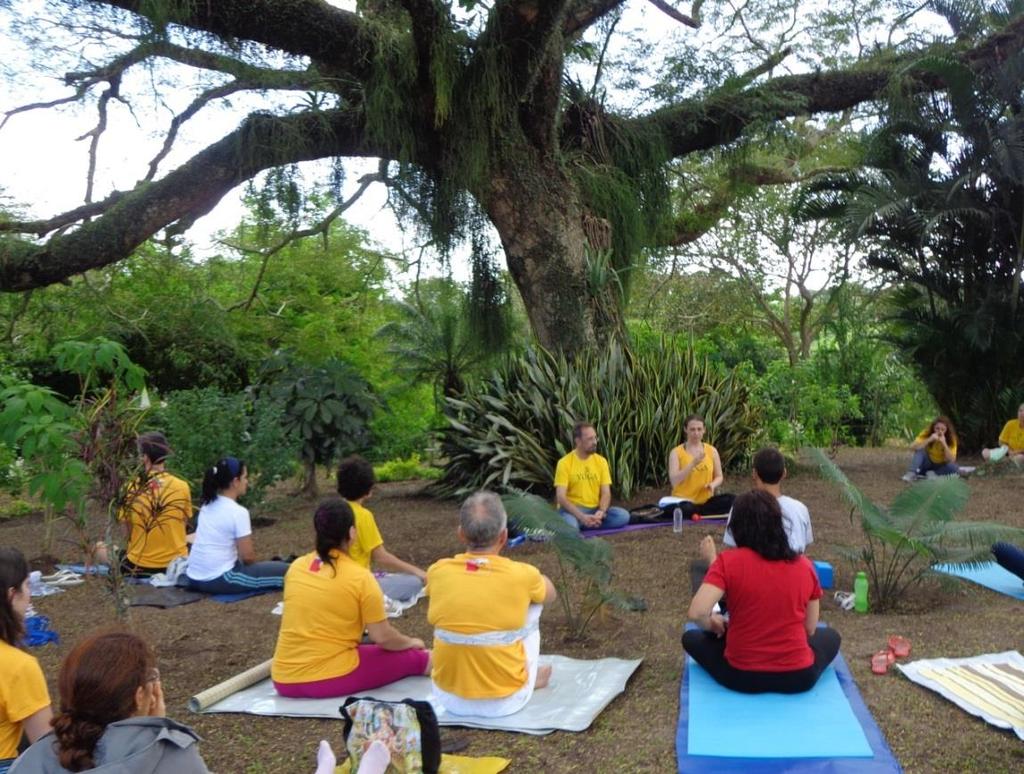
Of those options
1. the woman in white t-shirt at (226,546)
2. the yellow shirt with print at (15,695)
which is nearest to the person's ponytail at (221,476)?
Result: the woman in white t-shirt at (226,546)

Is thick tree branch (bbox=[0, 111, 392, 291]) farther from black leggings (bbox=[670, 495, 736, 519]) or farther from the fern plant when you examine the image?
the fern plant

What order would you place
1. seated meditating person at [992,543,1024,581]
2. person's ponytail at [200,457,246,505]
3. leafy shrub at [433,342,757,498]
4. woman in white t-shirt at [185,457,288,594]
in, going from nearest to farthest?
seated meditating person at [992,543,1024,581], person's ponytail at [200,457,246,505], woman in white t-shirt at [185,457,288,594], leafy shrub at [433,342,757,498]

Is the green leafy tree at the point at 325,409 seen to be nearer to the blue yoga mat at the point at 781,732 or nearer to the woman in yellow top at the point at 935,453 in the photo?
the woman in yellow top at the point at 935,453

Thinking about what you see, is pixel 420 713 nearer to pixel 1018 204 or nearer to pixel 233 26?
pixel 233 26

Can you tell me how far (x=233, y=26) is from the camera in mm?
9977

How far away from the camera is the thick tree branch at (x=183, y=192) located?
11.1 meters

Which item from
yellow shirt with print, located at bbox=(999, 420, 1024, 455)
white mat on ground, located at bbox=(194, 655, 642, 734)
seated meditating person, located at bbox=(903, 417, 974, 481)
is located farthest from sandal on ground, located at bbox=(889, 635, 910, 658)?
yellow shirt with print, located at bbox=(999, 420, 1024, 455)

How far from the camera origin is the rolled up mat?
15.6 ft

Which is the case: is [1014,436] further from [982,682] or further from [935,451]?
[982,682]

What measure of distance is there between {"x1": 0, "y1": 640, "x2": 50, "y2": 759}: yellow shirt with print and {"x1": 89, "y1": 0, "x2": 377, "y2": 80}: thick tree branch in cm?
776

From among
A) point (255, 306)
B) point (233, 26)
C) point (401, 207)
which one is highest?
point (233, 26)

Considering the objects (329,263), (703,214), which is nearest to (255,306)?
(329,263)

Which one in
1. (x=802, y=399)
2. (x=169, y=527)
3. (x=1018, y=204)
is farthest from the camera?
(x=802, y=399)

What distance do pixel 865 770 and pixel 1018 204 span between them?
12.0 meters
